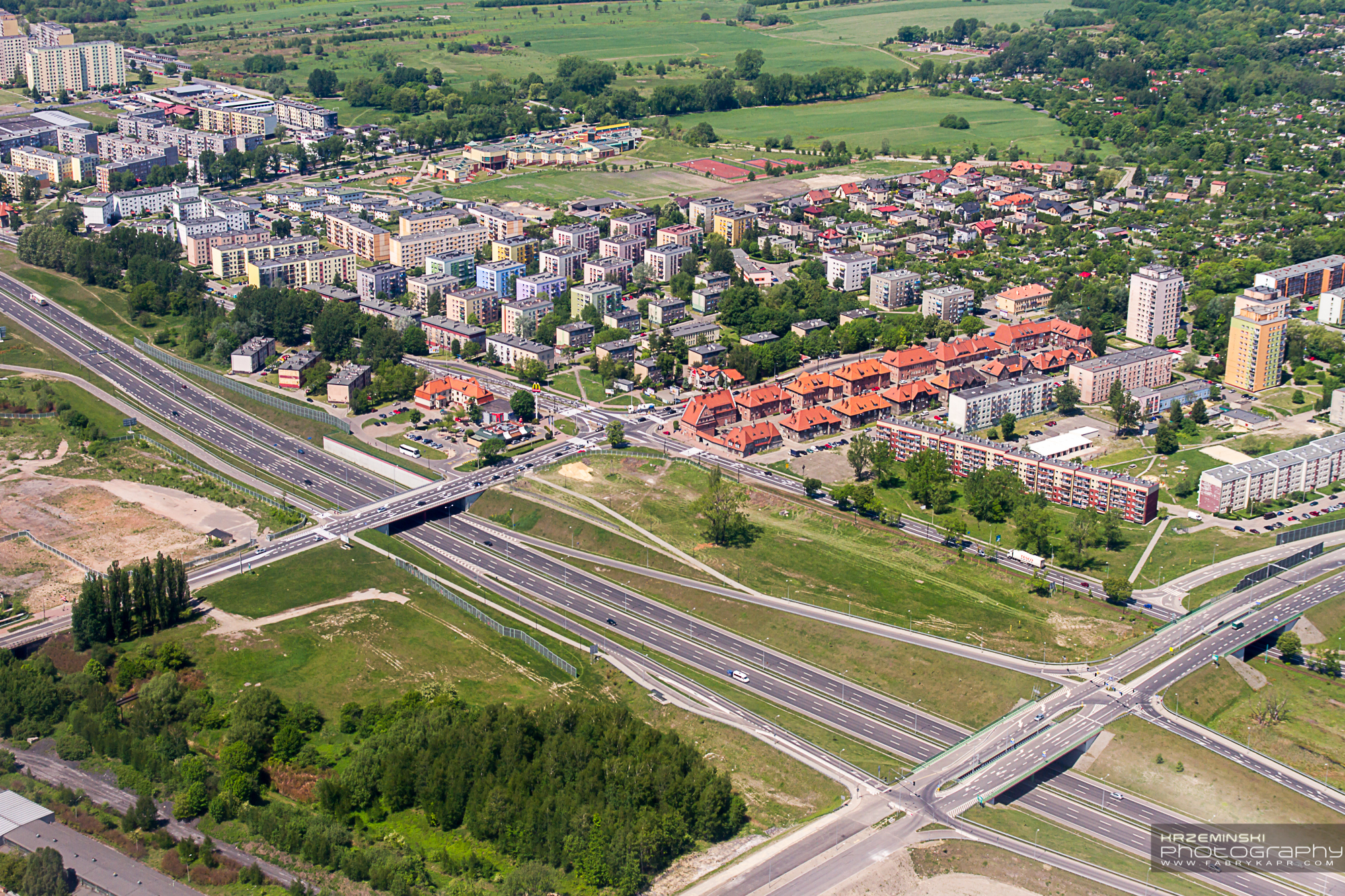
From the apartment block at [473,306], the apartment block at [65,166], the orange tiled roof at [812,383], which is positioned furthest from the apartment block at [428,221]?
the orange tiled roof at [812,383]

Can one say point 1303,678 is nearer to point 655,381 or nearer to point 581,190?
point 655,381

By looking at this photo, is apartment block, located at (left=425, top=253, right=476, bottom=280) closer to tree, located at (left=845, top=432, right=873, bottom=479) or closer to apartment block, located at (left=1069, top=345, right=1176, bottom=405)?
tree, located at (left=845, top=432, right=873, bottom=479)

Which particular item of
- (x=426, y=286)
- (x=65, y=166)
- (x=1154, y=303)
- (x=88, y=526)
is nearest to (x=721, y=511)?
(x=88, y=526)

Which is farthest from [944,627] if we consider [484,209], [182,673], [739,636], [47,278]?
[47,278]

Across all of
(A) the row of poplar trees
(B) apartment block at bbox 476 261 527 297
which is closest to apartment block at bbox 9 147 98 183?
(B) apartment block at bbox 476 261 527 297

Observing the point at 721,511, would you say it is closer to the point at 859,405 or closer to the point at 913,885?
the point at 859,405

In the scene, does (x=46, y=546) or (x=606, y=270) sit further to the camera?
(x=606, y=270)
